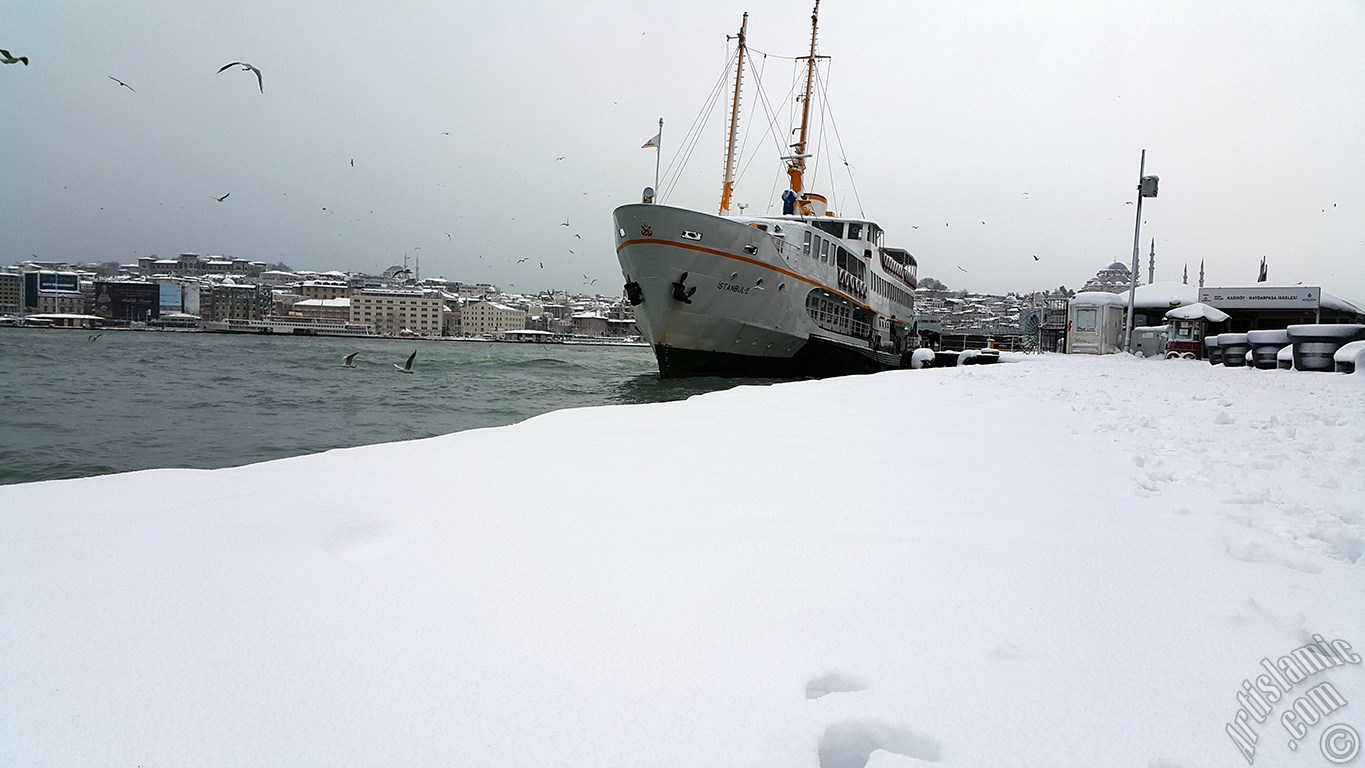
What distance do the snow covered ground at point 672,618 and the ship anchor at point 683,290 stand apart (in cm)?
1607

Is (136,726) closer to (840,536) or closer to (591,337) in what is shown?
(840,536)

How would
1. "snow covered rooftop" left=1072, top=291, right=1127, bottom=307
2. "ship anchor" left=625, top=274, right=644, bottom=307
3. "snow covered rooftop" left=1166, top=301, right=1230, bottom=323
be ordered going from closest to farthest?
"ship anchor" left=625, top=274, right=644, bottom=307 → "snow covered rooftop" left=1166, top=301, right=1230, bottom=323 → "snow covered rooftop" left=1072, top=291, right=1127, bottom=307

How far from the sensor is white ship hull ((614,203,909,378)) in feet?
61.0

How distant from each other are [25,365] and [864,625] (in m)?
30.9

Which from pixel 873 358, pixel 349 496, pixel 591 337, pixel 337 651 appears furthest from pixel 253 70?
pixel 591 337

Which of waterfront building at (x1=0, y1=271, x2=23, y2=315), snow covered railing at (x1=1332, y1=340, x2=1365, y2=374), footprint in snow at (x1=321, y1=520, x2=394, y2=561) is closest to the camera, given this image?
footprint in snow at (x1=321, y1=520, x2=394, y2=561)

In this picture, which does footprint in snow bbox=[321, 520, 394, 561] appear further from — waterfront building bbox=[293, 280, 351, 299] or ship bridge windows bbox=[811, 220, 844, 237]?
waterfront building bbox=[293, 280, 351, 299]

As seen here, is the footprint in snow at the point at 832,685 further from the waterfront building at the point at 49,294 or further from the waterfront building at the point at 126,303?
the waterfront building at the point at 49,294

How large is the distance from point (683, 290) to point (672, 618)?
17587 millimetres

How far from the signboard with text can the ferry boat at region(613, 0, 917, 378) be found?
17578 millimetres

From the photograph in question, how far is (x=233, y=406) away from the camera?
544 inches

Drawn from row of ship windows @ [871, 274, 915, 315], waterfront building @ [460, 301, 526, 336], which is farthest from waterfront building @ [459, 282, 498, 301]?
row of ship windows @ [871, 274, 915, 315]

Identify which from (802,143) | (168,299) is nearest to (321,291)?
(168,299)

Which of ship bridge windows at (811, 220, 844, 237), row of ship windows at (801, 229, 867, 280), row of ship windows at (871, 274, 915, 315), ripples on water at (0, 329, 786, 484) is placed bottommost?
ripples on water at (0, 329, 786, 484)
